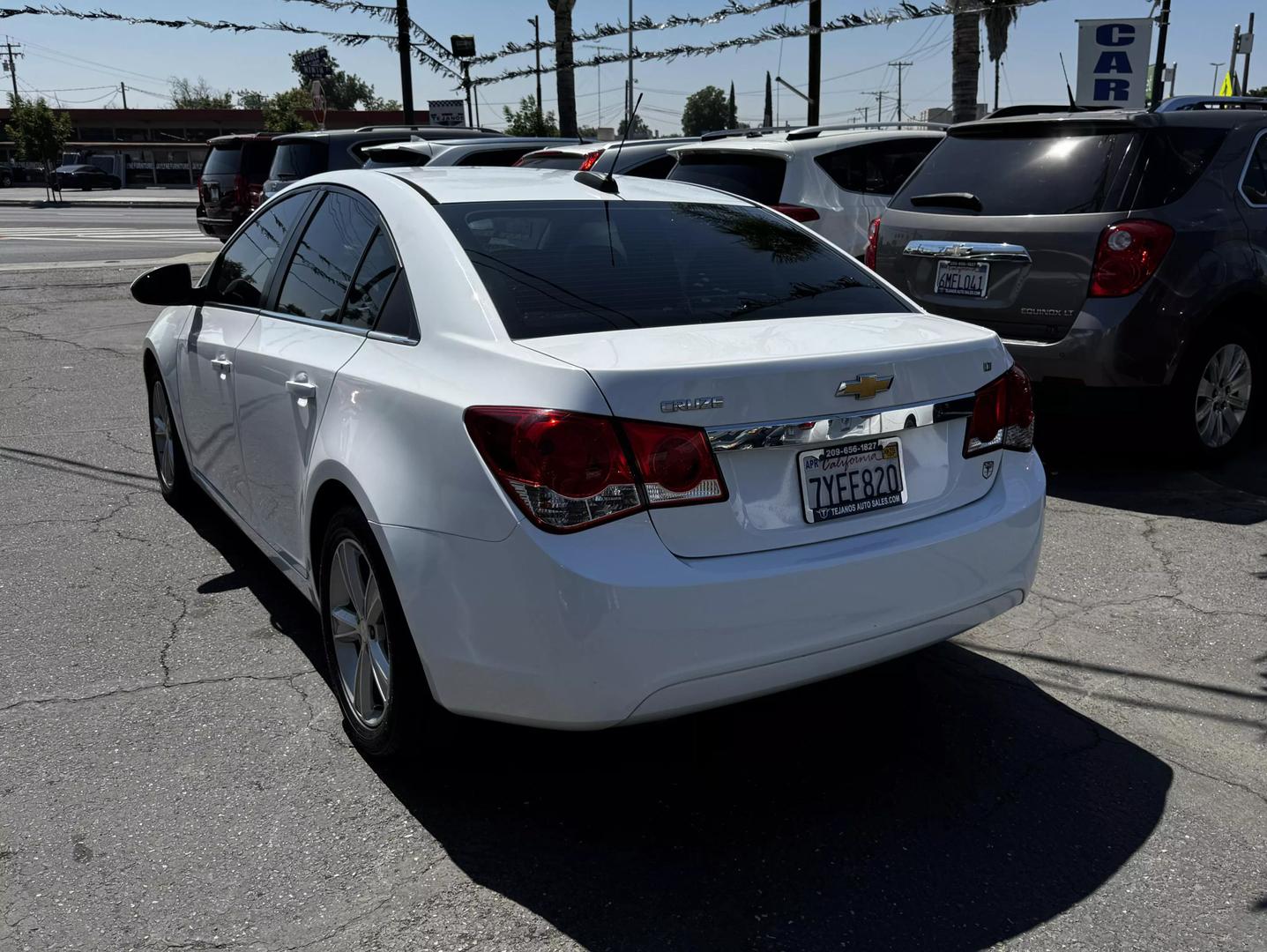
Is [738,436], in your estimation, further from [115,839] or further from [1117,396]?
[1117,396]

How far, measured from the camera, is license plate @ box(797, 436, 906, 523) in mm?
2842

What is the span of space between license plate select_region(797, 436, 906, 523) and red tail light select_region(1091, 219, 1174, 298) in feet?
10.9

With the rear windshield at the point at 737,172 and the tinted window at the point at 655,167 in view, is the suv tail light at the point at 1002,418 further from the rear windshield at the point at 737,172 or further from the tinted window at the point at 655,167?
the tinted window at the point at 655,167

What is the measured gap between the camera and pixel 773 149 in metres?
8.57

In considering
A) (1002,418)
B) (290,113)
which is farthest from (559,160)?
(290,113)

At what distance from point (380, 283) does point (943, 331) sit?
1615 mm

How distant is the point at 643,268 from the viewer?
3.47 meters

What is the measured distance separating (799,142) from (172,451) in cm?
509

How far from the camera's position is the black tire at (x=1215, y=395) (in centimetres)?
596

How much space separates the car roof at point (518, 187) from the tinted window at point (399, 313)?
34cm

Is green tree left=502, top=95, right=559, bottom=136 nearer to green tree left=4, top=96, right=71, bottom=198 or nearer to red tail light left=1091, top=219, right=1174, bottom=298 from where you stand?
green tree left=4, top=96, right=71, bottom=198

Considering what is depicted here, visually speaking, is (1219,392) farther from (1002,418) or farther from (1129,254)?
(1002,418)

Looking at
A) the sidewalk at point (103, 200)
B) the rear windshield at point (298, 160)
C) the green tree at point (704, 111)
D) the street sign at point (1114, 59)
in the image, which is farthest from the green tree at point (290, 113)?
the green tree at point (704, 111)

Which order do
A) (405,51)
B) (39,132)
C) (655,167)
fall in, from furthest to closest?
(39,132) < (405,51) < (655,167)
